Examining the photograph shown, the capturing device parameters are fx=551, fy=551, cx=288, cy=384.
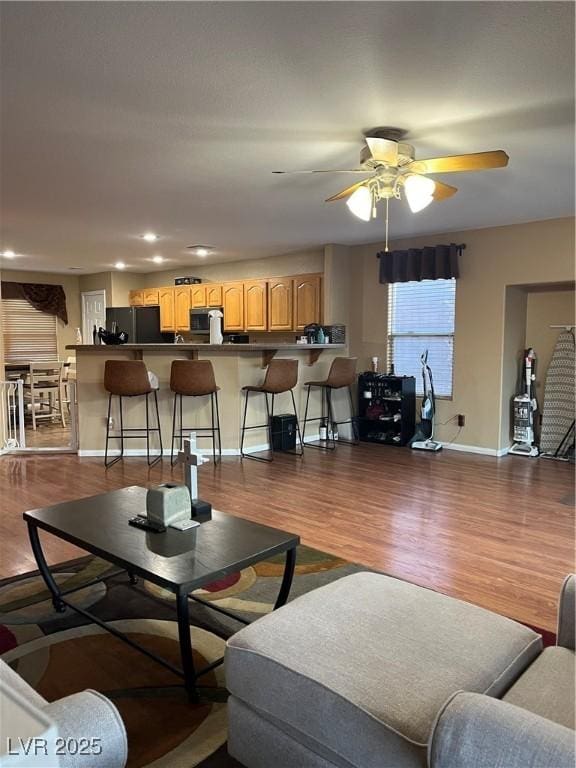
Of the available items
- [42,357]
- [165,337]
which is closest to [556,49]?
[165,337]

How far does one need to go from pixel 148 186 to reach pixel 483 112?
2.42 metres

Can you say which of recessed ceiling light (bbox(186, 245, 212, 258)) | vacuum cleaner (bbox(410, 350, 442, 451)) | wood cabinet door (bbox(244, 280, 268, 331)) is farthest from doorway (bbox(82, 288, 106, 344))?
vacuum cleaner (bbox(410, 350, 442, 451))

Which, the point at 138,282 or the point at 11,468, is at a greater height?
the point at 138,282

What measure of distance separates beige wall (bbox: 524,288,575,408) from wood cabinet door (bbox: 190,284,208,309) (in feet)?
15.0

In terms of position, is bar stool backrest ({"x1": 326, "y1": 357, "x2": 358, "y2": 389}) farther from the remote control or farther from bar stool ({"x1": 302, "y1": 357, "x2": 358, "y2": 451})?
the remote control

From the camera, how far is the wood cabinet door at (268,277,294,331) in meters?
7.20

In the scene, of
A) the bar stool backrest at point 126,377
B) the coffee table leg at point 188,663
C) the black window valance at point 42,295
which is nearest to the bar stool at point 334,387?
the bar stool backrest at point 126,377

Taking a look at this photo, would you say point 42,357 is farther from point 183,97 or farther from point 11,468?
point 183,97

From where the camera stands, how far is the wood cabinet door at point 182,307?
862 centimetres

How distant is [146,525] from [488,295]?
4.58m

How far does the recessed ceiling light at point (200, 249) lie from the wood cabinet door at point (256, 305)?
72 centimetres

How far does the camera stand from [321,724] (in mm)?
1288

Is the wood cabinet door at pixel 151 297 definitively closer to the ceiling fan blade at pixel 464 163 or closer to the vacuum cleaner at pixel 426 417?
the vacuum cleaner at pixel 426 417

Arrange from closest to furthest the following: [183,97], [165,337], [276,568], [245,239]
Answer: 1. [183,97]
2. [276,568]
3. [245,239]
4. [165,337]
